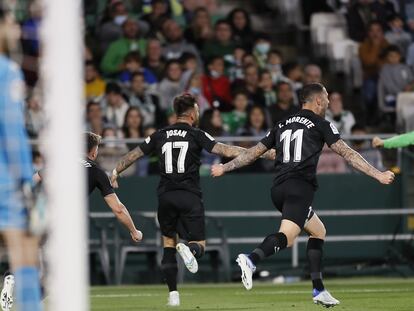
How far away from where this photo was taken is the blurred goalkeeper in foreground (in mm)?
7492

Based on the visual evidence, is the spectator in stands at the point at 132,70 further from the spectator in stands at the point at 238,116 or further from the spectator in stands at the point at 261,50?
the spectator in stands at the point at 261,50

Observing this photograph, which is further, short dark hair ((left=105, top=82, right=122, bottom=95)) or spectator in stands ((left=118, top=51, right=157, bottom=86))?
spectator in stands ((left=118, top=51, right=157, bottom=86))

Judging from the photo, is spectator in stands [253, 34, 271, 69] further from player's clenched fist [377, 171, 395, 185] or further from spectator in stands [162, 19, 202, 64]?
player's clenched fist [377, 171, 395, 185]

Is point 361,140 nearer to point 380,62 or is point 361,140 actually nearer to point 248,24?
point 380,62

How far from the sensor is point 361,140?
19.9 m

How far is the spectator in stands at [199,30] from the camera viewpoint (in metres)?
22.1

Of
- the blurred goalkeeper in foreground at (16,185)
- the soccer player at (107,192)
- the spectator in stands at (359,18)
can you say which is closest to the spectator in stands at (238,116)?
the spectator in stands at (359,18)

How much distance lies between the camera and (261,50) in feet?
72.8

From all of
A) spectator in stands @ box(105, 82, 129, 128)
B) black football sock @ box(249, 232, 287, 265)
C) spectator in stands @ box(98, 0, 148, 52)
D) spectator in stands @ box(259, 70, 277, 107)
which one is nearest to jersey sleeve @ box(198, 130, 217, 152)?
black football sock @ box(249, 232, 287, 265)

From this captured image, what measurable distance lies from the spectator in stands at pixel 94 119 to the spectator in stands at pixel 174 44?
7.78 feet

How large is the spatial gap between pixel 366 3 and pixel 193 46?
358cm

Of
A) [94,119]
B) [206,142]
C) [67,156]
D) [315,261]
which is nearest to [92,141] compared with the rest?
[206,142]

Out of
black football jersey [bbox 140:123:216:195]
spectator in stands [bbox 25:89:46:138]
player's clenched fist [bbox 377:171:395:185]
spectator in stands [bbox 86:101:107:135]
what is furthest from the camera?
spectator in stands [bbox 86:101:107:135]

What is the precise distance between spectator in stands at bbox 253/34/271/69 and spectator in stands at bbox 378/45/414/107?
6.65 feet
